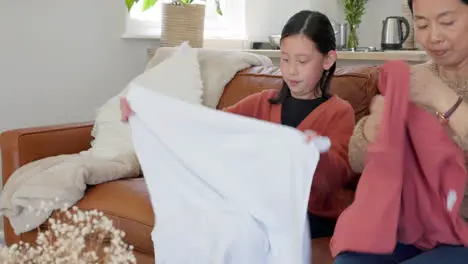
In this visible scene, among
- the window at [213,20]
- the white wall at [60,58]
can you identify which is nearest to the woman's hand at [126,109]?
the white wall at [60,58]

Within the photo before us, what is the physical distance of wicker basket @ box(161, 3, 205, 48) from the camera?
3273mm

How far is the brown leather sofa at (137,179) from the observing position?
1.91 metres

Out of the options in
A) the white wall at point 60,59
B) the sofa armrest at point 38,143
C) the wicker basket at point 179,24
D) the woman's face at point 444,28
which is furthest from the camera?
the wicker basket at point 179,24

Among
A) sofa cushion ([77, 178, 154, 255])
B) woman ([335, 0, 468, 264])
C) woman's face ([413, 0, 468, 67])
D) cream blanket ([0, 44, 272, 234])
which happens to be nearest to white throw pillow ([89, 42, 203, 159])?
cream blanket ([0, 44, 272, 234])

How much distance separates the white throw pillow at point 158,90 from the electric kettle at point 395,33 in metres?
1.25

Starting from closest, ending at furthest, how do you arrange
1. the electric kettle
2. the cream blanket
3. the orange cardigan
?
the orange cardigan
the cream blanket
the electric kettle

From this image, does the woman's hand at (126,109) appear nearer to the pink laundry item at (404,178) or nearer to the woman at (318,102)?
the woman at (318,102)

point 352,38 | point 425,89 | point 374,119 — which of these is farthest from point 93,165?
point 352,38

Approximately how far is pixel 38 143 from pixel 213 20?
5.99 ft

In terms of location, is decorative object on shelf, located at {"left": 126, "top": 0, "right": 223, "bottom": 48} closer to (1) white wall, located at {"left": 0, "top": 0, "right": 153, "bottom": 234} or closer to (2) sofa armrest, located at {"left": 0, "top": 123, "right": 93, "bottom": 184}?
(1) white wall, located at {"left": 0, "top": 0, "right": 153, "bottom": 234}

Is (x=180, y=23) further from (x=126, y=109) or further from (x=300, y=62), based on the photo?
(x=126, y=109)

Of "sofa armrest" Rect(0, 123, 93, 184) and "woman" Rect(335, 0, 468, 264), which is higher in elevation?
"woman" Rect(335, 0, 468, 264)

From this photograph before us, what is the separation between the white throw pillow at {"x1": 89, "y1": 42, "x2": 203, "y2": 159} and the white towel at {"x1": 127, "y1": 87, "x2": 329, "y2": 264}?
2.84 feet

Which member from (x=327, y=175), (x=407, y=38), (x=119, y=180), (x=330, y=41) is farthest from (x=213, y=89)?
(x=407, y=38)
